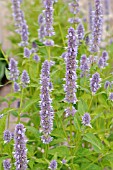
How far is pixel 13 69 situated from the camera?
2779 mm

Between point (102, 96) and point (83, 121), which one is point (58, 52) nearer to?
point (102, 96)

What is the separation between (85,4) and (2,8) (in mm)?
1652

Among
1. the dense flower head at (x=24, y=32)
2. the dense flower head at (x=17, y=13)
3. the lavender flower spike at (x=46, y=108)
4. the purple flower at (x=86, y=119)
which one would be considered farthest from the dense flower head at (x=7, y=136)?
the dense flower head at (x=17, y=13)

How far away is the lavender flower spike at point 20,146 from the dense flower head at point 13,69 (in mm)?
800

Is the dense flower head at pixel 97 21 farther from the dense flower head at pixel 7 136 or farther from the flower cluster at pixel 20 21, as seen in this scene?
the dense flower head at pixel 7 136

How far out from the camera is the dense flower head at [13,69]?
274cm

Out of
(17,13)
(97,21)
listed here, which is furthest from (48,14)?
(17,13)

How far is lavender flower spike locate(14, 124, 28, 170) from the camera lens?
201 cm

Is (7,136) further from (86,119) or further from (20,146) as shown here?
(86,119)

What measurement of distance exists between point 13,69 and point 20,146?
0.85 meters

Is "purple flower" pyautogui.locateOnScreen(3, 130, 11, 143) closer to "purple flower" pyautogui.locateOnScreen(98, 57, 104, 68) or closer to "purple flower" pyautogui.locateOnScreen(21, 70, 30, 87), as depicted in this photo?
"purple flower" pyautogui.locateOnScreen(21, 70, 30, 87)

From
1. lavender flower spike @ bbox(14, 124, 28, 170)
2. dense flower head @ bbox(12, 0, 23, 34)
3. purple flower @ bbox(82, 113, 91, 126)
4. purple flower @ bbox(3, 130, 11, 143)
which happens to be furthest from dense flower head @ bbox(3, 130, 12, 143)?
dense flower head @ bbox(12, 0, 23, 34)

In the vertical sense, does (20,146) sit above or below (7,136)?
below

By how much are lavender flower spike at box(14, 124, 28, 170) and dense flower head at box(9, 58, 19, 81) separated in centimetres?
80
